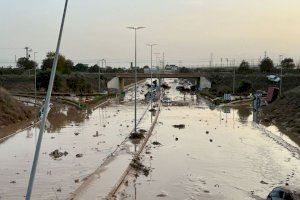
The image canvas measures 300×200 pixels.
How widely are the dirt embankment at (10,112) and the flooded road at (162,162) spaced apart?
499 cm

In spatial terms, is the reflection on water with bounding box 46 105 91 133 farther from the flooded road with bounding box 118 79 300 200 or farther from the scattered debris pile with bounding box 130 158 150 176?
the scattered debris pile with bounding box 130 158 150 176

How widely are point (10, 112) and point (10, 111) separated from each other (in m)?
0.35

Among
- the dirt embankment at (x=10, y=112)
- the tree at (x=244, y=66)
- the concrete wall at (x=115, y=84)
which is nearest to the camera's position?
the dirt embankment at (x=10, y=112)

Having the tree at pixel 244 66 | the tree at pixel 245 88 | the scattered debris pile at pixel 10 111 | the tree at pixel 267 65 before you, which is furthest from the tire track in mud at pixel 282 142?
the tree at pixel 244 66

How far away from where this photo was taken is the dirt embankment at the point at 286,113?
59.5 meters

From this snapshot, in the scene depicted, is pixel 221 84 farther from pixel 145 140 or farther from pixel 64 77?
pixel 145 140

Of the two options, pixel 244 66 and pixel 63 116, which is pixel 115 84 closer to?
pixel 244 66

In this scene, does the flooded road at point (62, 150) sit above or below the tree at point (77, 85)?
below

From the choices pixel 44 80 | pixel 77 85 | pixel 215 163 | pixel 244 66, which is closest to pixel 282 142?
pixel 215 163

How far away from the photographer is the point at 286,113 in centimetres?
6975

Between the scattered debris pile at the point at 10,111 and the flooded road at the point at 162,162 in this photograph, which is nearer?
the flooded road at the point at 162,162

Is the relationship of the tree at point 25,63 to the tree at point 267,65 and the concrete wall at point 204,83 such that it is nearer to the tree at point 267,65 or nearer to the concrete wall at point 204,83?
the concrete wall at point 204,83

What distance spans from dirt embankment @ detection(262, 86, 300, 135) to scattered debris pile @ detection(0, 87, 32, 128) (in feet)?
107

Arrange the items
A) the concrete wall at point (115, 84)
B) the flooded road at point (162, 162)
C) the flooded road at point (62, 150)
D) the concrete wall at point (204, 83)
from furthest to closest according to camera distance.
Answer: the concrete wall at point (204, 83) < the concrete wall at point (115, 84) < the flooded road at point (62, 150) < the flooded road at point (162, 162)
